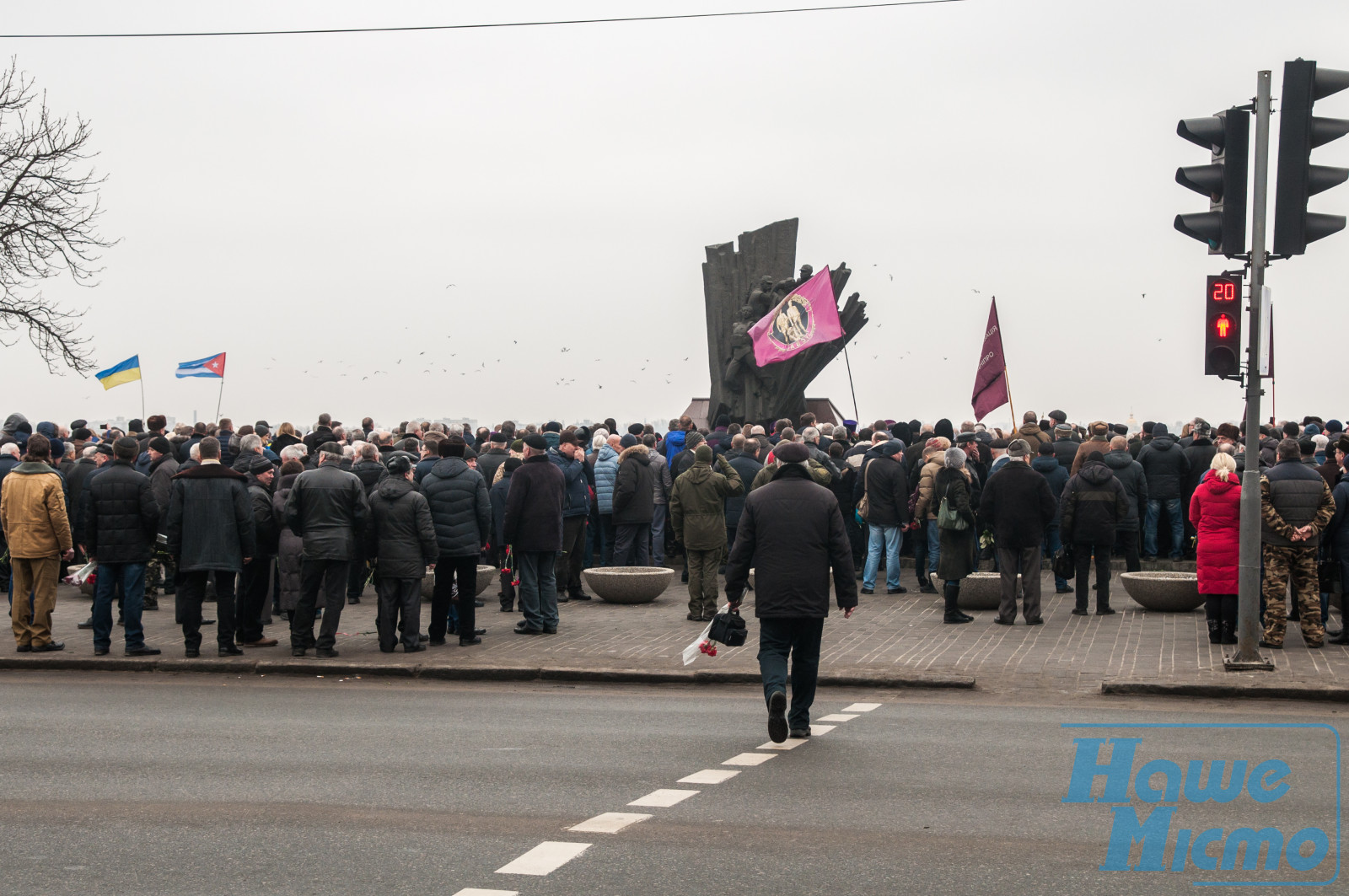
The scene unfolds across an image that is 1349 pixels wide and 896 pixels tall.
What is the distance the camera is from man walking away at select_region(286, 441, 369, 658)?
1266 cm

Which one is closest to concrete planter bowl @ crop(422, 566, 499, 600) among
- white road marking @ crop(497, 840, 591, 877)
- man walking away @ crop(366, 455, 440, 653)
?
man walking away @ crop(366, 455, 440, 653)

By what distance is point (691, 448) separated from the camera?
18.4 meters

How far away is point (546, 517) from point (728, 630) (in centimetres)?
507

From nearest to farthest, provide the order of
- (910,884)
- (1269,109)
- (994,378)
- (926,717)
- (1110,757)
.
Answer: (910,884) → (1110,757) → (926,717) → (1269,109) → (994,378)

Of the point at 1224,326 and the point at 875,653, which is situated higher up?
the point at 1224,326

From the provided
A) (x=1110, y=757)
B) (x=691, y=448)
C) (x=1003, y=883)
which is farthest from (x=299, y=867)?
(x=691, y=448)

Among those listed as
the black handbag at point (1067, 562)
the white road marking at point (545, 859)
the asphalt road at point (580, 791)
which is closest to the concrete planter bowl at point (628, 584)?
the black handbag at point (1067, 562)

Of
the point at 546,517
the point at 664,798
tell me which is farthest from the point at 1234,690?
the point at 546,517

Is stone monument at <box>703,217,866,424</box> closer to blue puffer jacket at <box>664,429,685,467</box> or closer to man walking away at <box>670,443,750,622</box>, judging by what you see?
blue puffer jacket at <box>664,429,685,467</box>

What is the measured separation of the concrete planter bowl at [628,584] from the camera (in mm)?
16219

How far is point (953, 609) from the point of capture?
14578mm

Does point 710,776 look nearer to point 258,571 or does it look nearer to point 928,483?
point 258,571

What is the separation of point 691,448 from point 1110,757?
10.6m

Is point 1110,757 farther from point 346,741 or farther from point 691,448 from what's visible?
point 691,448
